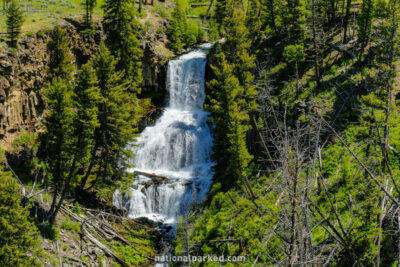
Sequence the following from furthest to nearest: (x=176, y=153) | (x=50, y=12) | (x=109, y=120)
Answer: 1. (x=50, y=12)
2. (x=176, y=153)
3. (x=109, y=120)

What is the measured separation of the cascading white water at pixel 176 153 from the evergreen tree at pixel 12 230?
38.5 feet

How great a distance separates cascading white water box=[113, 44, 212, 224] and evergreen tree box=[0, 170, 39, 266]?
11750mm

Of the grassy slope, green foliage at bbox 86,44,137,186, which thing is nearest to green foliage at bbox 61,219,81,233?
green foliage at bbox 86,44,137,186

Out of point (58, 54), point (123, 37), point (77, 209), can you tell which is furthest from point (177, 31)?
point (77, 209)

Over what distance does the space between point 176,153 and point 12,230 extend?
20462 millimetres

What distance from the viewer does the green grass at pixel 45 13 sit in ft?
110

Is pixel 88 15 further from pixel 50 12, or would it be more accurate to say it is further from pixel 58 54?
pixel 58 54

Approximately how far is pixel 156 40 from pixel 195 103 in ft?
38.3

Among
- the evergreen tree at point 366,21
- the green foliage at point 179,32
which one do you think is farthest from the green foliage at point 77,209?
the evergreen tree at point 366,21

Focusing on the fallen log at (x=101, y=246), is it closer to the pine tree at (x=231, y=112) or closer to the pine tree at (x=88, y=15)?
the pine tree at (x=231, y=112)

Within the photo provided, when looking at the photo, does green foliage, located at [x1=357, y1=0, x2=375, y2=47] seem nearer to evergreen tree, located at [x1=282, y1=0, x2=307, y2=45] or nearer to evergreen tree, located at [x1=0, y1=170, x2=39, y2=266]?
evergreen tree, located at [x1=282, y1=0, x2=307, y2=45]

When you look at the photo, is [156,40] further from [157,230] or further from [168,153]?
[157,230]

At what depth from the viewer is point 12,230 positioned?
1622 centimetres

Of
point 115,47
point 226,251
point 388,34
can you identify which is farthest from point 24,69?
point 388,34
